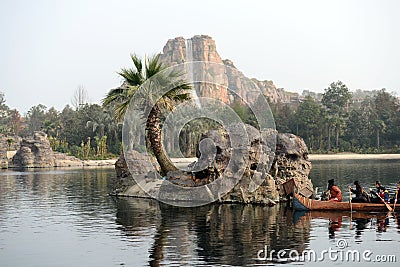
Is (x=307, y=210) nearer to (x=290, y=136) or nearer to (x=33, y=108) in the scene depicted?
(x=290, y=136)

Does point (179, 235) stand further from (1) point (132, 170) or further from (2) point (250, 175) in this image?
(1) point (132, 170)

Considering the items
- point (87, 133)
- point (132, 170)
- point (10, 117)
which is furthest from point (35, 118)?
point (132, 170)

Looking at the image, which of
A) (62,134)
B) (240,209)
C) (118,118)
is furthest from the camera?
(62,134)

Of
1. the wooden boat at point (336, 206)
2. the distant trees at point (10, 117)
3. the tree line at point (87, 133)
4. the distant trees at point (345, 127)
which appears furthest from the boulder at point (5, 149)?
the wooden boat at point (336, 206)

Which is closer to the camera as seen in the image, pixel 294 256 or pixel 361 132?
pixel 294 256

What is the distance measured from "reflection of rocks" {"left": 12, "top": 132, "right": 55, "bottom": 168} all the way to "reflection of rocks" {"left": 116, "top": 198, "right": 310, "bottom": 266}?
41698mm

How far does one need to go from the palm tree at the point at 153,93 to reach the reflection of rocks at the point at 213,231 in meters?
4.26

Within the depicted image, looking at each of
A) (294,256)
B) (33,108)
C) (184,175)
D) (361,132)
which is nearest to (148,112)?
(184,175)

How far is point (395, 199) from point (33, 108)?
101767 millimetres

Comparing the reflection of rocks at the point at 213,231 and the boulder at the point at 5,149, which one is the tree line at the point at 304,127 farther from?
the reflection of rocks at the point at 213,231

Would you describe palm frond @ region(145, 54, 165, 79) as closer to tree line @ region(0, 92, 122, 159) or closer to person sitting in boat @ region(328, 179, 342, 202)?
person sitting in boat @ region(328, 179, 342, 202)

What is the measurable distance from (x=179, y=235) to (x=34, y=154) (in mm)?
50358

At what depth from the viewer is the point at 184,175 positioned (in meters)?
25.2

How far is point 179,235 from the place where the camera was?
16438mm
